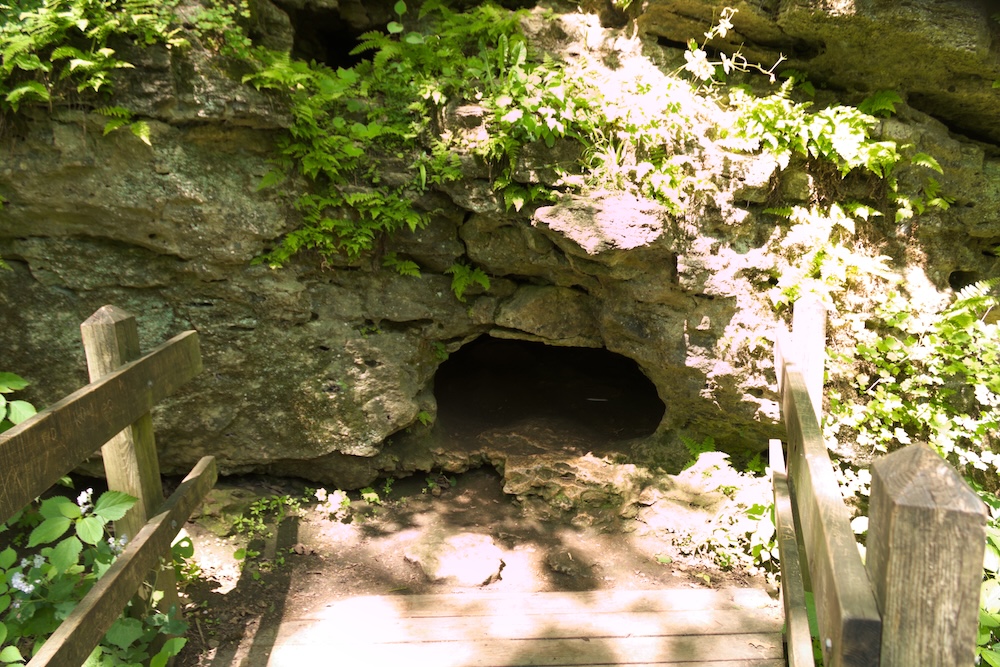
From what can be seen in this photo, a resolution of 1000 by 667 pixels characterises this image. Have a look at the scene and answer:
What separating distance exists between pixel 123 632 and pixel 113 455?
80cm

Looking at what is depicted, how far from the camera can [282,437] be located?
5.98m

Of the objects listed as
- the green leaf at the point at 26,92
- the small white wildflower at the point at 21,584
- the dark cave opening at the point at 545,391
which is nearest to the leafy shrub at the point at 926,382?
the dark cave opening at the point at 545,391

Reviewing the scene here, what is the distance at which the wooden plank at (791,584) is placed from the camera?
8.32 ft

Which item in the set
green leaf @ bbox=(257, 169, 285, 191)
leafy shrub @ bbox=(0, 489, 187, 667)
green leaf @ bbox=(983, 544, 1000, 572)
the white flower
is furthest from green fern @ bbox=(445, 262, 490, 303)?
green leaf @ bbox=(983, 544, 1000, 572)

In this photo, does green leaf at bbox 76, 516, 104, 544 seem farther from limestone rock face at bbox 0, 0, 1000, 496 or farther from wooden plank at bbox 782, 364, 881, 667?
limestone rock face at bbox 0, 0, 1000, 496

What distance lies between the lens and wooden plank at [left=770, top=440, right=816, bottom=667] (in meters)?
2.54

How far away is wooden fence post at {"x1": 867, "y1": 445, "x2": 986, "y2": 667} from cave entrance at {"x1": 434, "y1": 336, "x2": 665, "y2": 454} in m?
5.30

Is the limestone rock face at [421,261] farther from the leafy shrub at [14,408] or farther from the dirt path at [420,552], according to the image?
the leafy shrub at [14,408]

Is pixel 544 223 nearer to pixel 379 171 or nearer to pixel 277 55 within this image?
pixel 379 171

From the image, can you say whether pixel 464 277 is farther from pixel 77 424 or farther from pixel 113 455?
pixel 77 424

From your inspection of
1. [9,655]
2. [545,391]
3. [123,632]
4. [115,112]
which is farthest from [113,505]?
[545,391]

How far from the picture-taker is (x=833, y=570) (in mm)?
1632

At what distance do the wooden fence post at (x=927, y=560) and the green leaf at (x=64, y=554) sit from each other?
289 cm

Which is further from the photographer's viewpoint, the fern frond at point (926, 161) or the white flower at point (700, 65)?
the white flower at point (700, 65)
